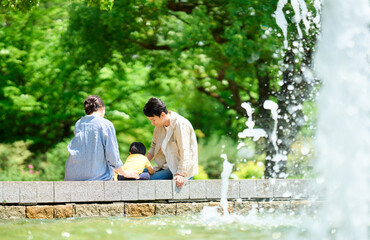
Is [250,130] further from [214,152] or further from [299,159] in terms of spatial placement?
[299,159]

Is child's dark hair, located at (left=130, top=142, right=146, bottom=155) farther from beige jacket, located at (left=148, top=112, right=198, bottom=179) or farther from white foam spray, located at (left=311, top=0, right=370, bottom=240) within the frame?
white foam spray, located at (left=311, top=0, right=370, bottom=240)

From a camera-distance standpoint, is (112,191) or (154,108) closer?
(112,191)

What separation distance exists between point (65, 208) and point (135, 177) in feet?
3.04

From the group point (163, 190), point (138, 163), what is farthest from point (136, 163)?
point (163, 190)

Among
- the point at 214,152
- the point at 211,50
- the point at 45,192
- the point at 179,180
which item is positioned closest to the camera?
the point at 45,192

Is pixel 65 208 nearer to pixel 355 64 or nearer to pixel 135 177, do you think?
pixel 135 177

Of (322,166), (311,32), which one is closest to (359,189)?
(322,166)

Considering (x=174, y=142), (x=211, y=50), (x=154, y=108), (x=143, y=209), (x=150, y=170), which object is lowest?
(x=143, y=209)

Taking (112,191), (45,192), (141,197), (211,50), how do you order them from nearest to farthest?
(45,192), (112,191), (141,197), (211,50)

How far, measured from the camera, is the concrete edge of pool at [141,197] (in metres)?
6.46

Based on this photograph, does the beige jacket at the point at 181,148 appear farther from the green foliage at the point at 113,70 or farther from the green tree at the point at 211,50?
the green foliage at the point at 113,70

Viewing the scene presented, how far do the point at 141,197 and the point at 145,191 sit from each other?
0.08 m

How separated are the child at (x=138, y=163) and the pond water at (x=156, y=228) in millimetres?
769

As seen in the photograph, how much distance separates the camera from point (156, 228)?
5922mm
